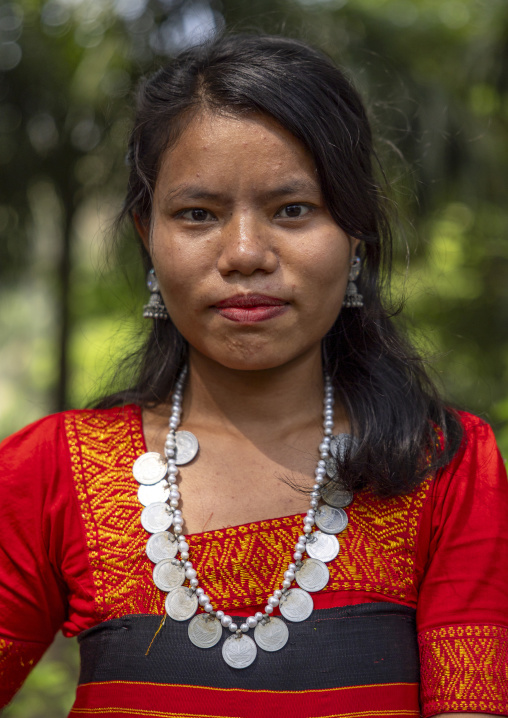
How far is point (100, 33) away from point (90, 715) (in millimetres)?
2773

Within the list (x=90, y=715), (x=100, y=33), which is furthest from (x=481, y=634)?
(x=100, y=33)

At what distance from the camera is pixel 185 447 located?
67.1 inches

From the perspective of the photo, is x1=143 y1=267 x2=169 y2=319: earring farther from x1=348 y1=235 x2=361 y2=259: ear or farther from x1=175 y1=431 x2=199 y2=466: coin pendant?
x1=348 y1=235 x2=361 y2=259: ear

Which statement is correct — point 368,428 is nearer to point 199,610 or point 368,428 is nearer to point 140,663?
point 199,610

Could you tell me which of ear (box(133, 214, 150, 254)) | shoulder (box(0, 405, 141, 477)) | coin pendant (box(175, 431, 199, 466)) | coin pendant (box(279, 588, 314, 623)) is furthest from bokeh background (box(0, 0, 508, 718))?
coin pendant (box(279, 588, 314, 623))

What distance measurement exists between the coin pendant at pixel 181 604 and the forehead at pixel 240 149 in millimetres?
841

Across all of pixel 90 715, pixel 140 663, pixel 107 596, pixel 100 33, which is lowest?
pixel 90 715

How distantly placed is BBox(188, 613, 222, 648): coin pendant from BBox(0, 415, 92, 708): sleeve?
0.87 ft

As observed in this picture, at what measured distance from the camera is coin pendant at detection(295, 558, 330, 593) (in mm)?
1528

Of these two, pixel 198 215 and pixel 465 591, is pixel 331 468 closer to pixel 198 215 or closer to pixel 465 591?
pixel 465 591

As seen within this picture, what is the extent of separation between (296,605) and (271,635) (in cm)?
8

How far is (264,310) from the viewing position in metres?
1.53

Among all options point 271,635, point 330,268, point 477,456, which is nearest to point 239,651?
point 271,635

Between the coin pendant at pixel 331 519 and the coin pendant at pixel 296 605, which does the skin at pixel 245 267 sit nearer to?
the coin pendant at pixel 331 519
